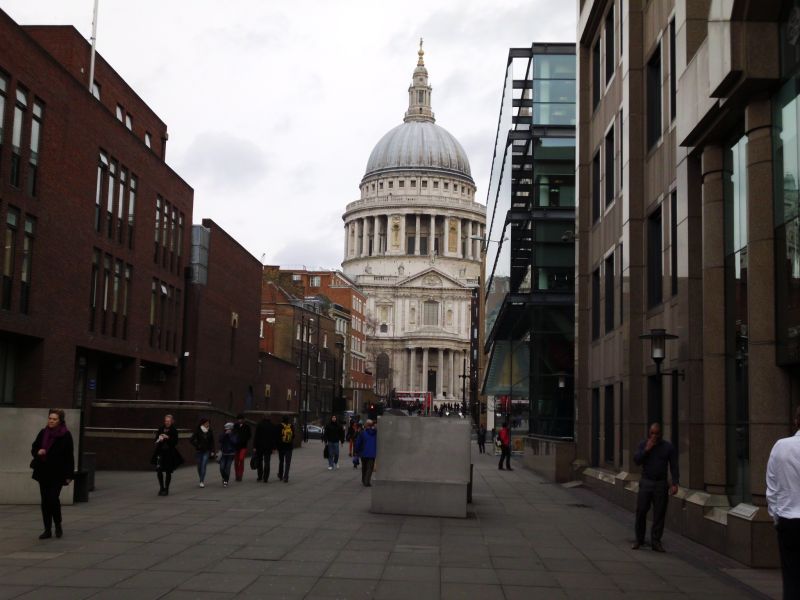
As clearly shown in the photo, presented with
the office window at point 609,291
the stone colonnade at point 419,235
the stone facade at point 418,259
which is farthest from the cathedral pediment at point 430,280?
the office window at point 609,291

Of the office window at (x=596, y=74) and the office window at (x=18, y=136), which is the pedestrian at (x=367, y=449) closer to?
the office window at (x=596, y=74)

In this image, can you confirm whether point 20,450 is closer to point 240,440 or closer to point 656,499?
point 240,440

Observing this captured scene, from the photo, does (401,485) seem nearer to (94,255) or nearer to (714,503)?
(714,503)

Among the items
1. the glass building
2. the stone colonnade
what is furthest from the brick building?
the glass building

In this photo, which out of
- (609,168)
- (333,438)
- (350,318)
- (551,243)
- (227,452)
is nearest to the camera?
(227,452)

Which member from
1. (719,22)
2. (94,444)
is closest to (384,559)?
(719,22)

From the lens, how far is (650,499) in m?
15.2

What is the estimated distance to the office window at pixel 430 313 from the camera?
18112cm

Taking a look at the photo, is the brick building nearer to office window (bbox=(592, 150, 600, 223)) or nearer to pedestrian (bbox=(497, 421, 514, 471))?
pedestrian (bbox=(497, 421, 514, 471))

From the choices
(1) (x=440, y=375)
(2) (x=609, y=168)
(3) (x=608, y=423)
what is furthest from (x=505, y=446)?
(1) (x=440, y=375)

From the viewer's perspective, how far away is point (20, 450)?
19484 millimetres

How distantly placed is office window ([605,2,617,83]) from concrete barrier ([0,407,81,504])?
634 inches

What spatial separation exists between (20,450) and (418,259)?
16787 cm

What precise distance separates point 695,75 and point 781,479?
31.9ft
